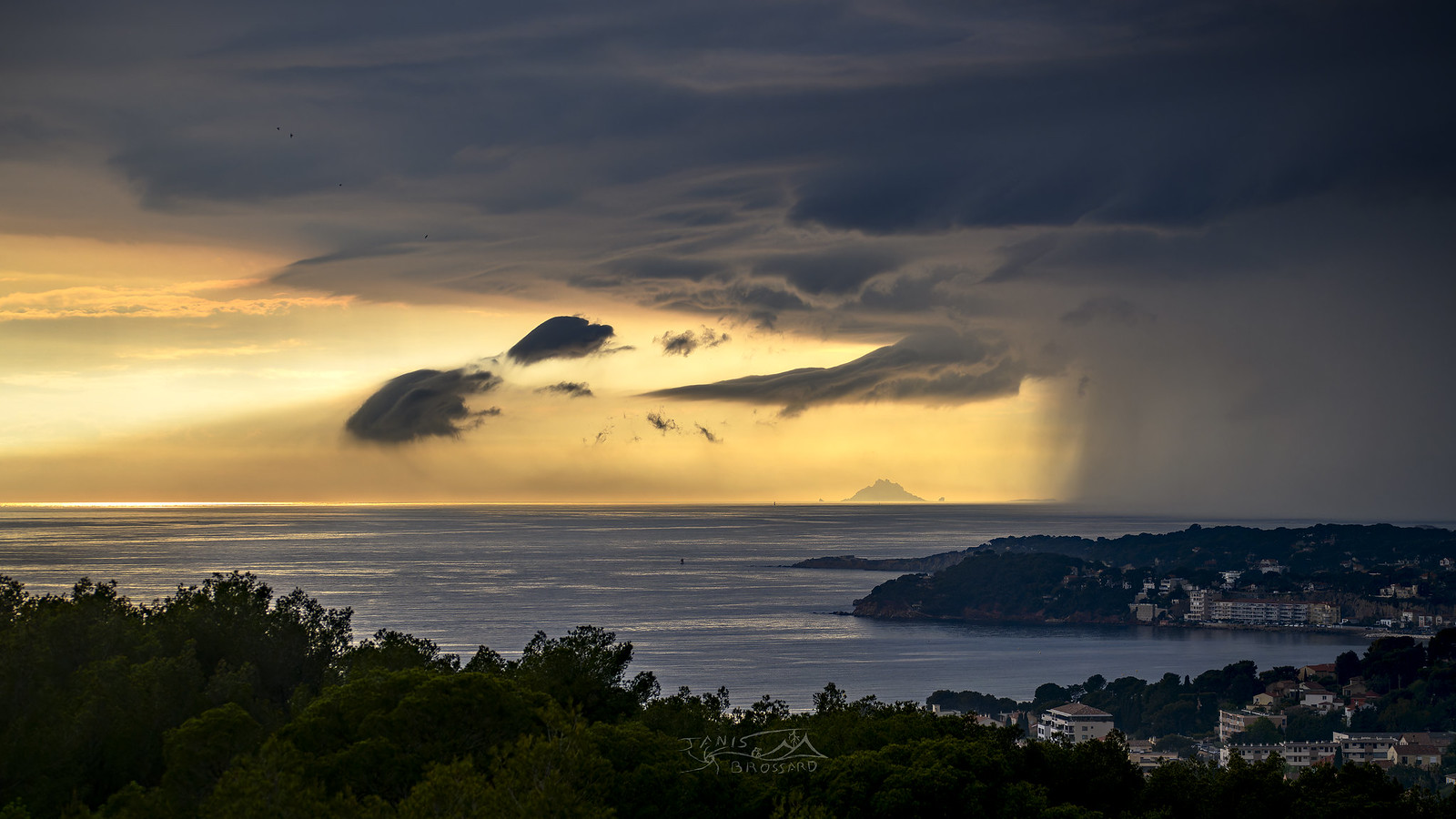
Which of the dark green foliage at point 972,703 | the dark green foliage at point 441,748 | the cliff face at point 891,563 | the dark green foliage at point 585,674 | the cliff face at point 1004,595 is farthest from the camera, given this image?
the cliff face at point 891,563

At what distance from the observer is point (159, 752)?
22.6 metres

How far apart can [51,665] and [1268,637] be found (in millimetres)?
132071

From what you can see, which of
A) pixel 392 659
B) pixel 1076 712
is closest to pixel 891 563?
pixel 1076 712

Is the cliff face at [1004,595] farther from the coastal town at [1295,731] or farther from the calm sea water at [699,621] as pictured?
the coastal town at [1295,731]

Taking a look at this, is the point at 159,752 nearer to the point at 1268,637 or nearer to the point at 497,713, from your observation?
the point at 497,713

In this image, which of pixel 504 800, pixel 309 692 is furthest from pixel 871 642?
pixel 504 800

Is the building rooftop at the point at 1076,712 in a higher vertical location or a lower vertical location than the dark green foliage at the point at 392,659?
lower

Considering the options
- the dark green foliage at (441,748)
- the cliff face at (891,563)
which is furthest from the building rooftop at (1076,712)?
the cliff face at (891,563)

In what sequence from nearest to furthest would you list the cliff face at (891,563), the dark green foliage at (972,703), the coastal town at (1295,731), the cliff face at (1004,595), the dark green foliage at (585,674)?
1. the dark green foliage at (585,674)
2. the coastal town at (1295,731)
3. the dark green foliage at (972,703)
4. the cliff face at (1004,595)
5. the cliff face at (891,563)

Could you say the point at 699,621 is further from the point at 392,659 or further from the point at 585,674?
the point at 392,659

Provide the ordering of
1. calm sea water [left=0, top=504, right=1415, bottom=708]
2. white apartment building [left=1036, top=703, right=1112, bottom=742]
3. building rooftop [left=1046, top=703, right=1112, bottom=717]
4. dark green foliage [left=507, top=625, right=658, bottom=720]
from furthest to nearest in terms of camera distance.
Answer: calm sea water [left=0, top=504, right=1415, bottom=708], building rooftop [left=1046, top=703, right=1112, bottom=717], white apartment building [left=1036, top=703, right=1112, bottom=742], dark green foliage [left=507, top=625, right=658, bottom=720]

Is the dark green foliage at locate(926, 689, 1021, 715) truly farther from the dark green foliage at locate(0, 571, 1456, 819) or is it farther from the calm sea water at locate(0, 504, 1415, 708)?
the dark green foliage at locate(0, 571, 1456, 819)

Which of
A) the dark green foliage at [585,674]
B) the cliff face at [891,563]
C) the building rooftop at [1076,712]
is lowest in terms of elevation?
the building rooftop at [1076,712]

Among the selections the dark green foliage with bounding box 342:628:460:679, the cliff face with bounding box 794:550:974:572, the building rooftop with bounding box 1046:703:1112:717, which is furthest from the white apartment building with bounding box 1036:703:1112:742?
the cliff face with bounding box 794:550:974:572
